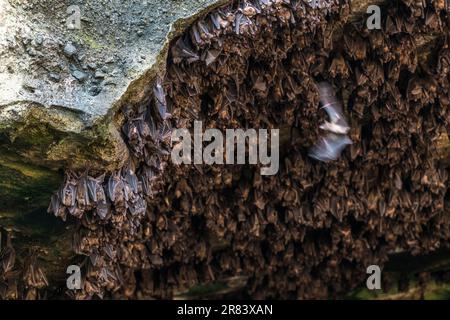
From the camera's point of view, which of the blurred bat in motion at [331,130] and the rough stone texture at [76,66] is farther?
the blurred bat in motion at [331,130]

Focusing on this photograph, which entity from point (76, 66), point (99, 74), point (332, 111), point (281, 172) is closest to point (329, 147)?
point (332, 111)

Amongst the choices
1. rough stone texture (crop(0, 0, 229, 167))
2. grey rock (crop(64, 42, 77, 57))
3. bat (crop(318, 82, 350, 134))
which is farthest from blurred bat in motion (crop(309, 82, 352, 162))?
grey rock (crop(64, 42, 77, 57))

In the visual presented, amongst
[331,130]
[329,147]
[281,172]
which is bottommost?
[281,172]

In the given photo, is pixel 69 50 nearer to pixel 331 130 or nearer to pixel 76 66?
pixel 76 66

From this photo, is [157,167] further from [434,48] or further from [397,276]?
[397,276]

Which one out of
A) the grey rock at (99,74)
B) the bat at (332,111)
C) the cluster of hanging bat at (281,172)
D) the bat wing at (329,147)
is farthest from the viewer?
the bat wing at (329,147)

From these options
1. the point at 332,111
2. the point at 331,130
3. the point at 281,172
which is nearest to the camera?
the point at 332,111

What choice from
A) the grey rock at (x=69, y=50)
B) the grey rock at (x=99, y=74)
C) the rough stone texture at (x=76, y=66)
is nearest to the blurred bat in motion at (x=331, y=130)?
the rough stone texture at (x=76, y=66)

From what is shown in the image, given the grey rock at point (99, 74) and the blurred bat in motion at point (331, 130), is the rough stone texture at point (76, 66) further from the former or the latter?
the blurred bat in motion at point (331, 130)

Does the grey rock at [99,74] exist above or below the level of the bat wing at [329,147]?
above
